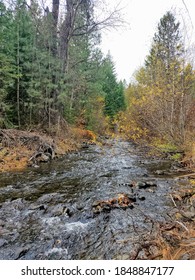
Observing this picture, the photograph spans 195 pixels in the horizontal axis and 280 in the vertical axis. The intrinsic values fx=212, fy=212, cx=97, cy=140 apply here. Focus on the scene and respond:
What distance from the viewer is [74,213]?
4273 mm

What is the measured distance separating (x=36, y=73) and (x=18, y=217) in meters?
8.74

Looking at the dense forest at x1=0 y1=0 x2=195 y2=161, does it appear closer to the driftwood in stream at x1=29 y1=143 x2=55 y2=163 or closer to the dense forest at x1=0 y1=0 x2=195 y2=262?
the dense forest at x1=0 y1=0 x2=195 y2=262

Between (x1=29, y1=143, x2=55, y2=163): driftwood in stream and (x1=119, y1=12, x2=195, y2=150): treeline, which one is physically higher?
(x1=119, y1=12, x2=195, y2=150): treeline

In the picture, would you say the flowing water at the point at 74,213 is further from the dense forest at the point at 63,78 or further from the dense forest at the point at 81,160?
the dense forest at the point at 63,78

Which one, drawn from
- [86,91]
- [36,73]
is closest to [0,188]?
[36,73]

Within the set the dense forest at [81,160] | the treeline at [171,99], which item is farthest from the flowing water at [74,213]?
the treeline at [171,99]

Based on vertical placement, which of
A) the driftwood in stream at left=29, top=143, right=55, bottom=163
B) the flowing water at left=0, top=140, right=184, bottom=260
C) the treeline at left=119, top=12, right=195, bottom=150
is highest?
the treeline at left=119, top=12, right=195, bottom=150

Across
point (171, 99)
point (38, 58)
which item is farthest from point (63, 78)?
point (171, 99)

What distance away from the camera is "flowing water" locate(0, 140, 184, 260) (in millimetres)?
3121

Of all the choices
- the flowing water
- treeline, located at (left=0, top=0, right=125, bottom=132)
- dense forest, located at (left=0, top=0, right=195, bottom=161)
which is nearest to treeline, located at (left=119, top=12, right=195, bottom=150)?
dense forest, located at (left=0, top=0, right=195, bottom=161)

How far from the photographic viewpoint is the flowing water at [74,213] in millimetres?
3121

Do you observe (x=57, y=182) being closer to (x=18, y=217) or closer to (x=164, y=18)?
(x=18, y=217)

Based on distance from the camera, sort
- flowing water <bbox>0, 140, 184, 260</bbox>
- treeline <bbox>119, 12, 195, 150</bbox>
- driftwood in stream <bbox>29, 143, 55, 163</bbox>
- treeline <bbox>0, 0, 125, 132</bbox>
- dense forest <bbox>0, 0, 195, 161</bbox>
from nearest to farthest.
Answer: flowing water <bbox>0, 140, 184, 260</bbox> < treeline <bbox>119, 12, 195, 150</bbox> < dense forest <bbox>0, 0, 195, 161</bbox> < driftwood in stream <bbox>29, 143, 55, 163</bbox> < treeline <bbox>0, 0, 125, 132</bbox>

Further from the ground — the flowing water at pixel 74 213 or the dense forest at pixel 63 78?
the dense forest at pixel 63 78
